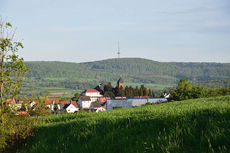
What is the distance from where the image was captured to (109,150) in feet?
21.8

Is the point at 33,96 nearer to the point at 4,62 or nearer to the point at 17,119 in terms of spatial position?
the point at 17,119

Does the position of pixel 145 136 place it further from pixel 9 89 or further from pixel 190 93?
pixel 190 93

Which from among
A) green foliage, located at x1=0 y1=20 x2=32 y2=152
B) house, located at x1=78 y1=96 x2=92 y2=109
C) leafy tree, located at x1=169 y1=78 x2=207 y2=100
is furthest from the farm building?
house, located at x1=78 y1=96 x2=92 y2=109

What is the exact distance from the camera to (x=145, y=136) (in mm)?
6820

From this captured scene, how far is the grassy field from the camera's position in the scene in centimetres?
574

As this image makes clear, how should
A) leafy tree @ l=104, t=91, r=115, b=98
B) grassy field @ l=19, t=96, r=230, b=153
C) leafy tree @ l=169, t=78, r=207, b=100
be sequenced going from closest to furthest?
grassy field @ l=19, t=96, r=230, b=153, leafy tree @ l=169, t=78, r=207, b=100, leafy tree @ l=104, t=91, r=115, b=98

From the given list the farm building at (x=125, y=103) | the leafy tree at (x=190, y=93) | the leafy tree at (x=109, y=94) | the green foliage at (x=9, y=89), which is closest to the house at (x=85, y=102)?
the leafy tree at (x=109, y=94)

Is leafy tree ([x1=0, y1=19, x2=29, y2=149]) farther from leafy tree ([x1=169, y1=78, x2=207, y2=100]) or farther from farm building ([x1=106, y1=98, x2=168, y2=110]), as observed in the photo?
farm building ([x1=106, y1=98, x2=168, y2=110])

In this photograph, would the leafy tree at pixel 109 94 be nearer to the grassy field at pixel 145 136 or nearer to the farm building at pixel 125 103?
the farm building at pixel 125 103

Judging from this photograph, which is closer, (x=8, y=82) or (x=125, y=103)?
(x=8, y=82)

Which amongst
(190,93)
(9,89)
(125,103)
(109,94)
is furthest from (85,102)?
(9,89)

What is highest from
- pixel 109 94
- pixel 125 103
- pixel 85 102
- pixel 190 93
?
pixel 190 93

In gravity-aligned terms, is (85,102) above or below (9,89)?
below

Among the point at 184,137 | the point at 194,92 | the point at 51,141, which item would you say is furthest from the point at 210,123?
the point at 194,92
